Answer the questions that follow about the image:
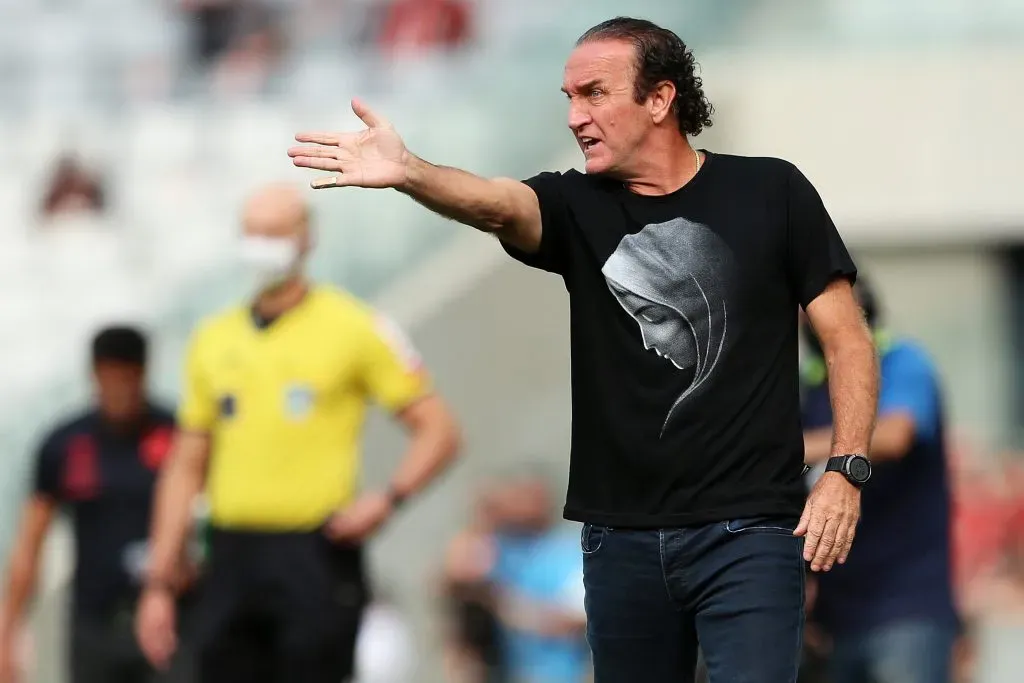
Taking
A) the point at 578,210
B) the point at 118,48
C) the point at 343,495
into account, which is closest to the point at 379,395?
the point at 343,495

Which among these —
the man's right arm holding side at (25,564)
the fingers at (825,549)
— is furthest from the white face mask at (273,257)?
the fingers at (825,549)

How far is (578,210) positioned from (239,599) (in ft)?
9.15

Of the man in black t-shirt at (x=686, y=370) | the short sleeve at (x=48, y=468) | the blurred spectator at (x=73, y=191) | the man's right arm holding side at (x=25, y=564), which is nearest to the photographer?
the man in black t-shirt at (x=686, y=370)

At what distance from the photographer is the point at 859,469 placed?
484 centimetres

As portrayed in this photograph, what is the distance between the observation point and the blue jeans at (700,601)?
15.8ft

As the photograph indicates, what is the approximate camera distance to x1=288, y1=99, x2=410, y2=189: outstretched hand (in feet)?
15.1

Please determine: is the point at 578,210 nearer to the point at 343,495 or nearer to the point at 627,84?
the point at 627,84

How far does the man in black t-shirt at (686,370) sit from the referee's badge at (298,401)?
244 cm

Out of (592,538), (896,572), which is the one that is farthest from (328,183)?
(896,572)

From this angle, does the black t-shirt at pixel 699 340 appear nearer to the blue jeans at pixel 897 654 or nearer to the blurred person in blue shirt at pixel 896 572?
the blurred person in blue shirt at pixel 896 572

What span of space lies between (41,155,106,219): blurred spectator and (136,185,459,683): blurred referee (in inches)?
341

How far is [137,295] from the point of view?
50.3 feet

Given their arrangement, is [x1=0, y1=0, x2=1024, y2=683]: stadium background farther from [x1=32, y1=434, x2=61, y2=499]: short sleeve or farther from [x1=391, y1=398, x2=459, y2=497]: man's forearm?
[x1=391, y1=398, x2=459, y2=497]: man's forearm

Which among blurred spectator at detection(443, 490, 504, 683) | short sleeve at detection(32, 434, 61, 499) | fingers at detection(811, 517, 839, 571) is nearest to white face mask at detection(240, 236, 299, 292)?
short sleeve at detection(32, 434, 61, 499)
